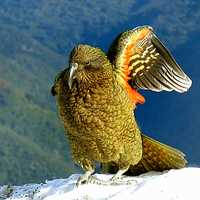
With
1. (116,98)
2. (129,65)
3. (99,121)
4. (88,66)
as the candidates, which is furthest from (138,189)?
(88,66)

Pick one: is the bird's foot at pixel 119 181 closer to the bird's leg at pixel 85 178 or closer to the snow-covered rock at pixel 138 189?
the snow-covered rock at pixel 138 189

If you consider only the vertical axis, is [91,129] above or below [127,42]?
below

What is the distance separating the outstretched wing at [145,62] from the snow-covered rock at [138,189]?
1.40 m

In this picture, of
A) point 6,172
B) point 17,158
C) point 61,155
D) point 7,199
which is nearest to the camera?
point 7,199

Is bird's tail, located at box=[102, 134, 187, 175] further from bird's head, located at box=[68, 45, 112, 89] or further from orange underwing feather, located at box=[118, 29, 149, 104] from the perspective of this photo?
bird's head, located at box=[68, 45, 112, 89]

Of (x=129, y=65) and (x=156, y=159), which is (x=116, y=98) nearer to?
(x=129, y=65)

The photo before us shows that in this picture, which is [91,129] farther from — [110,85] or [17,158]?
[17,158]

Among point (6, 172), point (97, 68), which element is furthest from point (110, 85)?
point (6, 172)

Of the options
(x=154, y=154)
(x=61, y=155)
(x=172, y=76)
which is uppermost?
(x=172, y=76)

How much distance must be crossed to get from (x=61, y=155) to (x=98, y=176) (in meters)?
187

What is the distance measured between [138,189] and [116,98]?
1.37 metres

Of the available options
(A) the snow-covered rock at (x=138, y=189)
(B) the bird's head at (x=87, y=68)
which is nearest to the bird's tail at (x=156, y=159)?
(A) the snow-covered rock at (x=138, y=189)

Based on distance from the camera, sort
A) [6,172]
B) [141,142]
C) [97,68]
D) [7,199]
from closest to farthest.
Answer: [97,68] → [141,142] → [7,199] → [6,172]

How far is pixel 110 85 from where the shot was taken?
12.2 metres
